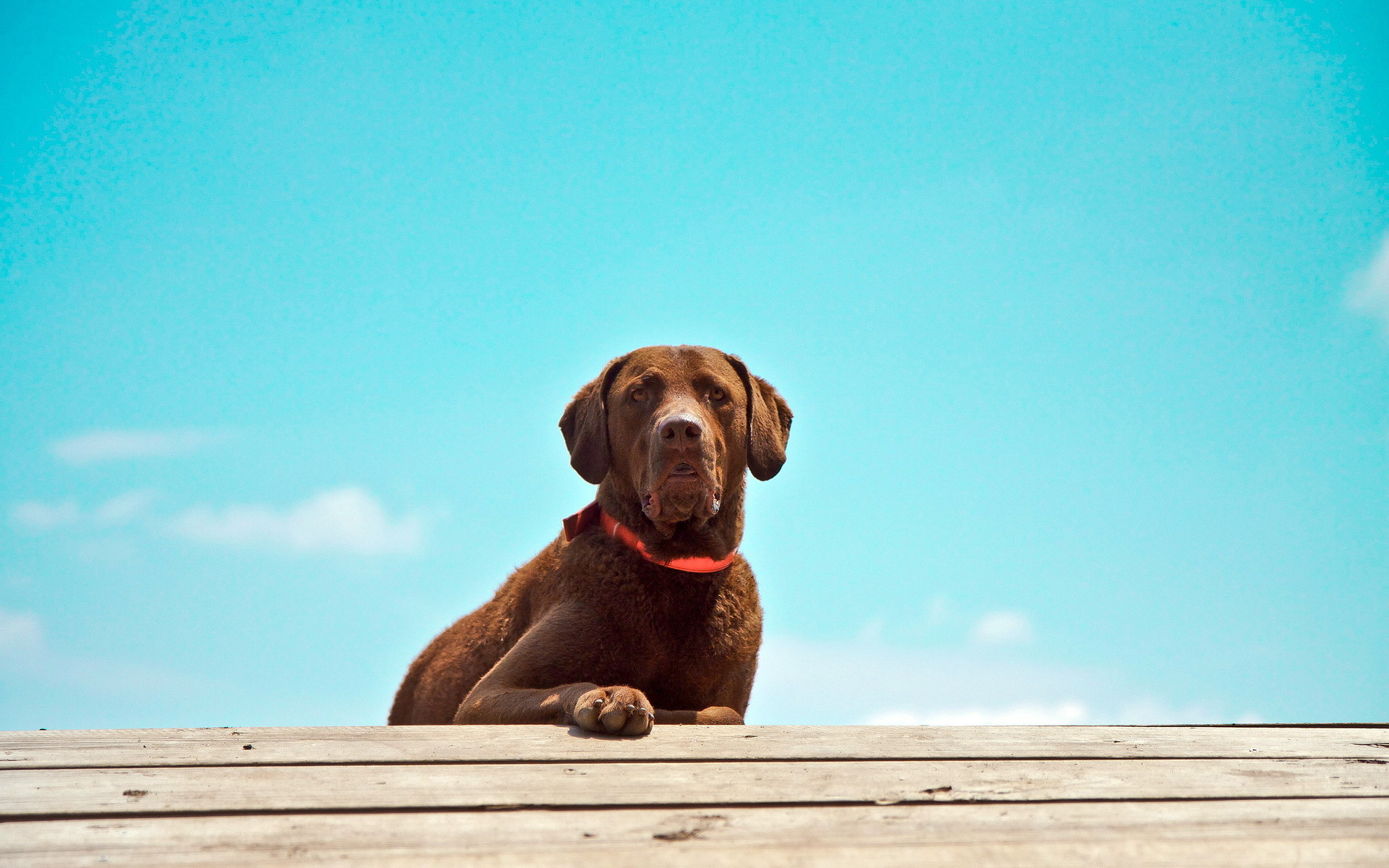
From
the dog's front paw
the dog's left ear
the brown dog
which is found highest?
the dog's left ear

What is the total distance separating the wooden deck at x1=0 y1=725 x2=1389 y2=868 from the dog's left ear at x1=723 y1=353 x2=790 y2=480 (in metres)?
1.74

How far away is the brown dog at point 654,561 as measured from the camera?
4082 mm

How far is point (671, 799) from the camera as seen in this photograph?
7.48 feet

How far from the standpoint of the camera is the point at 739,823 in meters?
2.13

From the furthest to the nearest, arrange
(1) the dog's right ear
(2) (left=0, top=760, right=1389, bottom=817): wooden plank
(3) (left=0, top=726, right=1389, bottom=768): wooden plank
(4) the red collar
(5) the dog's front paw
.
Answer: (1) the dog's right ear, (4) the red collar, (5) the dog's front paw, (3) (left=0, top=726, right=1389, bottom=768): wooden plank, (2) (left=0, top=760, right=1389, bottom=817): wooden plank

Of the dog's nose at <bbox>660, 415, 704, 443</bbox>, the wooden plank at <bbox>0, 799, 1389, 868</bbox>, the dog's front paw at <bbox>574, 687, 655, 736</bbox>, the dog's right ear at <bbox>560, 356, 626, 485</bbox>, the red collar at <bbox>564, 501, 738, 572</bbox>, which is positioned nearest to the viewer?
the wooden plank at <bbox>0, 799, 1389, 868</bbox>

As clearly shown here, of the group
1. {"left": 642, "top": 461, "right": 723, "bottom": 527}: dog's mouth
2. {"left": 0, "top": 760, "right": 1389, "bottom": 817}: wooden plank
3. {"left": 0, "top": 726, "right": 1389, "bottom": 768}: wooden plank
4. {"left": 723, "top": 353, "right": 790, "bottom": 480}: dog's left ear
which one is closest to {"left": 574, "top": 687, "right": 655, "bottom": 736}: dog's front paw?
{"left": 0, "top": 726, "right": 1389, "bottom": 768}: wooden plank

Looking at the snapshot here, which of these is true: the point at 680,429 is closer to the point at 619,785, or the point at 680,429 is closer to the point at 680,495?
the point at 680,495

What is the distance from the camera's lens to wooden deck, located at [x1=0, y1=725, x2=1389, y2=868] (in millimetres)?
2018

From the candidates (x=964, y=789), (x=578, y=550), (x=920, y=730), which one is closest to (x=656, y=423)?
(x=578, y=550)

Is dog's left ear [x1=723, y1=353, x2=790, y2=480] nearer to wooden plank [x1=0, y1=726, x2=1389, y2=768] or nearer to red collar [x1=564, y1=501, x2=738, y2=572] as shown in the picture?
red collar [x1=564, y1=501, x2=738, y2=572]

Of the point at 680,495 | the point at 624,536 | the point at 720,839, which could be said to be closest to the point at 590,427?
the point at 624,536

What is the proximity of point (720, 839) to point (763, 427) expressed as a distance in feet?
9.27

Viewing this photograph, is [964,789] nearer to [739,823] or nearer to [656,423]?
[739,823]
